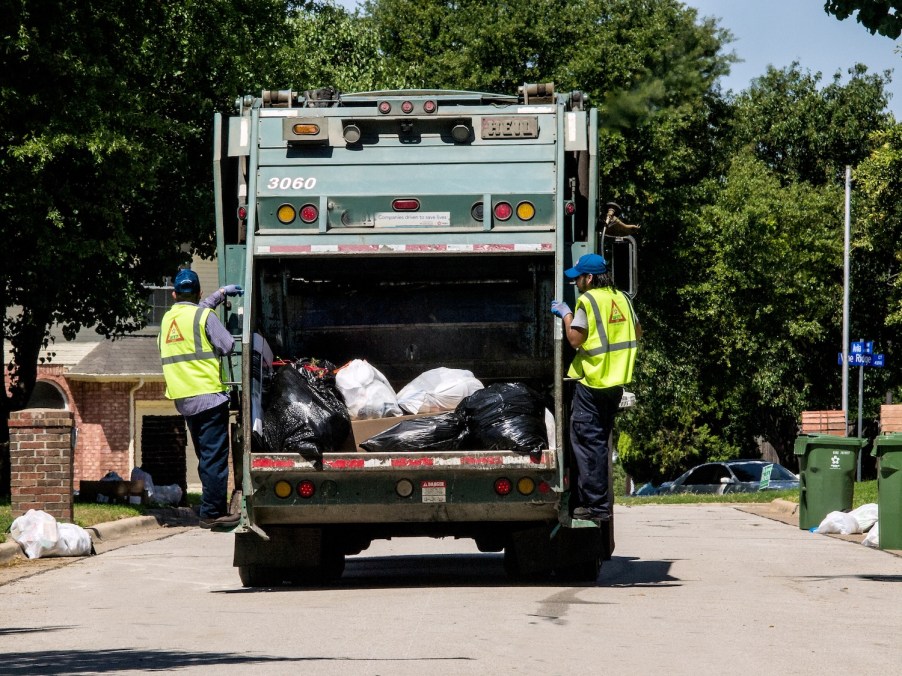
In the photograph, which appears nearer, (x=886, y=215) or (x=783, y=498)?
(x=783, y=498)

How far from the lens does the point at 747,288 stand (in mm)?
36594

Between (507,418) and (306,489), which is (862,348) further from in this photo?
(306,489)

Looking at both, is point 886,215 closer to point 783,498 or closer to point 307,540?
point 783,498

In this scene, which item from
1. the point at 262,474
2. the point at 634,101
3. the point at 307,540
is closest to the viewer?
the point at 262,474

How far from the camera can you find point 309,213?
9.72 meters

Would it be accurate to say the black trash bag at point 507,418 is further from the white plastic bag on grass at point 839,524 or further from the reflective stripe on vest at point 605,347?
the white plastic bag on grass at point 839,524

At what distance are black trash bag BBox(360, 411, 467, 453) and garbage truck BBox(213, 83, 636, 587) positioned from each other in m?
0.07

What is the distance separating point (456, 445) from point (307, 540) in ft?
3.88

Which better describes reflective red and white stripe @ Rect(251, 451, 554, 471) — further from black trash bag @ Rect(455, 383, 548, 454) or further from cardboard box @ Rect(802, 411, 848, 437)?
cardboard box @ Rect(802, 411, 848, 437)

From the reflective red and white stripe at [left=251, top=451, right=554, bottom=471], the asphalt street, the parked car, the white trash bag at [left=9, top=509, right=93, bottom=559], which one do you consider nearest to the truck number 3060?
the reflective red and white stripe at [left=251, top=451, right=554, bottom=471]

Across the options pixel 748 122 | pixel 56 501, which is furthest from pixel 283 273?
pixel 748 122

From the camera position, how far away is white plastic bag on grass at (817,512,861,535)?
15.7 metres

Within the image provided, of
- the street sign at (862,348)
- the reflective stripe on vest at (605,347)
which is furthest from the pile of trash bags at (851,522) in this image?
the street sign at (862,348)

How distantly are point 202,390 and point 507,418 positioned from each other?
1.97 m
